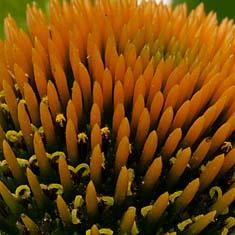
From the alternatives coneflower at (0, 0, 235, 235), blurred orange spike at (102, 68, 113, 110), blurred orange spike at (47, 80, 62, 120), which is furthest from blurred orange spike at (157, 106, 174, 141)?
blurred orange spike at (47, 80, 62, 120)

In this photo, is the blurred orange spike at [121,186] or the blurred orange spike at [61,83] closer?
the blurred orange spike at [121,186]

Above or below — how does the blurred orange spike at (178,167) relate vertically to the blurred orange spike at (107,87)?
below

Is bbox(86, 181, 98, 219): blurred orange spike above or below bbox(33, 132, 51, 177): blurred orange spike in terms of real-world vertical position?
below

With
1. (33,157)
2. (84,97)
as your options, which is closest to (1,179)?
(33,157)

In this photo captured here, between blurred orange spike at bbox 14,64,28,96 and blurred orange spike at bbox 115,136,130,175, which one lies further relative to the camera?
blurred orange spike at bbox 14,64,28,96

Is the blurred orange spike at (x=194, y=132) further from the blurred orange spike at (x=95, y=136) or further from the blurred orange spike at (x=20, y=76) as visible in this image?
the blurred orange spike at (x=20, y=76)

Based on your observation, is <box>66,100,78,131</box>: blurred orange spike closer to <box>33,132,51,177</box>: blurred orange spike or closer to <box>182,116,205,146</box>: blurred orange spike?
<box>33,132,51,177</box>: blurred orange spike

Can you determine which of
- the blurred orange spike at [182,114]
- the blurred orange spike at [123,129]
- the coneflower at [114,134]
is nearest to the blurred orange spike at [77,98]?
the coneflower at [114,134]

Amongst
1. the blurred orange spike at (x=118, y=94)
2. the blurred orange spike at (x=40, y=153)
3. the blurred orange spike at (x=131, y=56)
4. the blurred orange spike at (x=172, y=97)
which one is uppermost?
the blurred orange spike at (x=131, y=56)

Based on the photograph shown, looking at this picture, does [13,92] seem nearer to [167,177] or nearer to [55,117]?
[55,117]
